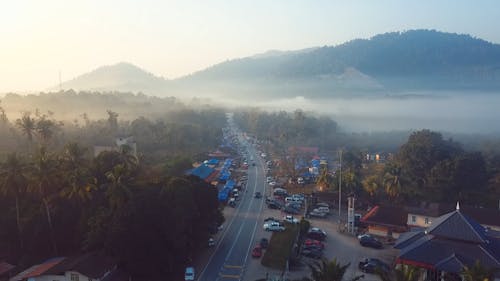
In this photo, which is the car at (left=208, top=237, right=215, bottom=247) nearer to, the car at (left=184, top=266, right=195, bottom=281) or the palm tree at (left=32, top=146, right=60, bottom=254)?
the car at (left=184, top=266, right=195, bottom=281)

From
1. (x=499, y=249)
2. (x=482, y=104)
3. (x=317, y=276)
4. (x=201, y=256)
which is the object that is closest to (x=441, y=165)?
(x=499, y=249)

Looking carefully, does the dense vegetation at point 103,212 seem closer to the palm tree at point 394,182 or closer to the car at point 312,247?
the car at point 312,247

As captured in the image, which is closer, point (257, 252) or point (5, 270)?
→ point (5, 270)

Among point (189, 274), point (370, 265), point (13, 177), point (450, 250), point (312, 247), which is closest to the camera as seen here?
point (450, 250)

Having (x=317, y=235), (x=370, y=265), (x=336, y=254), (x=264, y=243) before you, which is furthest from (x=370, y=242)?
(x=264, y=243)

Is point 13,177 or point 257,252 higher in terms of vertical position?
point 13,177

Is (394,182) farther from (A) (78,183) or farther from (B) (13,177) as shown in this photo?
(B) (13,177)

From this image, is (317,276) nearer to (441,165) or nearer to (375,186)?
(375,186)

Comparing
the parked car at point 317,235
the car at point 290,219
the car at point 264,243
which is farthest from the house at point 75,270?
the car at point 290,219
